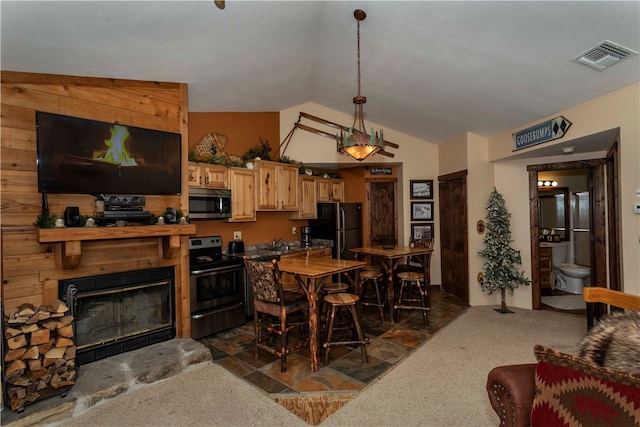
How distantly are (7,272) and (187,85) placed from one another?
2.35 metres

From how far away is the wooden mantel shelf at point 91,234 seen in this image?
2.36m

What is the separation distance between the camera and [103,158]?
2771 millimetres

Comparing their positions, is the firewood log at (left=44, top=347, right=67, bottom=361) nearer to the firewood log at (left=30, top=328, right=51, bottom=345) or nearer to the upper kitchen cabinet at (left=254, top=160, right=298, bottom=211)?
the firewood log at (left=30, top=328, right=51, bottom=345)

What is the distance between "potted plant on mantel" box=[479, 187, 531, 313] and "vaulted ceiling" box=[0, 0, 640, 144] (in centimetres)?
121

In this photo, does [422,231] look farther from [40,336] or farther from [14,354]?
[14,354]

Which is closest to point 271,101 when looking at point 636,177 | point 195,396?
point 195,396

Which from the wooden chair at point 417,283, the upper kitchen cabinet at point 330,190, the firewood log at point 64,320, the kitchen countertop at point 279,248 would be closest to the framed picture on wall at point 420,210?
→ the wooden chair at point 417,283

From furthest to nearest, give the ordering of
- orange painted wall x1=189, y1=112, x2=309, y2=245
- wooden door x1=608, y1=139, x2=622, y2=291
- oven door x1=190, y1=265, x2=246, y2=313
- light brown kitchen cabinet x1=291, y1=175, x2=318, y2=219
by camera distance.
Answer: light brown kitchen cabinet x1=291, y1=175, x2=318, y2=219
orange painted wall x1=189, y1=112, x2=309, y2=245
wooden door x1=608, y1=139, x2=622, y2=291
oven door x1=190, y1=265, x2=246, y2=313

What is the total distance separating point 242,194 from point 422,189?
10.8 ft

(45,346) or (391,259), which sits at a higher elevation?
(391,259)

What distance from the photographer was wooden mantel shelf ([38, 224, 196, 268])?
2.36 m

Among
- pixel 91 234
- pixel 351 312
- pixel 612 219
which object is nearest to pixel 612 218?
pixel 612 219

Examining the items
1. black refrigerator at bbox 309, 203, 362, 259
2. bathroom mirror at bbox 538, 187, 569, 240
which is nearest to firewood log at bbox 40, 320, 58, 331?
black refrigerator at bbox 309, 203, 362, 259

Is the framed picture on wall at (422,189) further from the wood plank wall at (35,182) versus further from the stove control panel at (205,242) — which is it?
the wood plank wall at (35,182)
